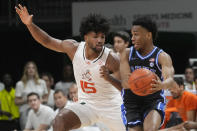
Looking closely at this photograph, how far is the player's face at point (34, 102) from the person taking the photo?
959 cm

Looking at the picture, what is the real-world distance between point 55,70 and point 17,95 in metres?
4.21

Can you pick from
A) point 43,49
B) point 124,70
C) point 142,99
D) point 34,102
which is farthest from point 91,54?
point 43,49

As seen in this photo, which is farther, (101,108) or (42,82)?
(42,82)

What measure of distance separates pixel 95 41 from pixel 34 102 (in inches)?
152

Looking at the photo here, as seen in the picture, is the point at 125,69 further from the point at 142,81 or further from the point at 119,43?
the point at 119,43

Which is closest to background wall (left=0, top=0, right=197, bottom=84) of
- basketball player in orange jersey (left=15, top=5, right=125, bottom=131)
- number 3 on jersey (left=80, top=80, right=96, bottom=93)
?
basketball player in orange jersey (left=15, top=5, right=125, bottom=131)

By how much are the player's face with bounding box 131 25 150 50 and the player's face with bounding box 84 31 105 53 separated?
61 centimetres

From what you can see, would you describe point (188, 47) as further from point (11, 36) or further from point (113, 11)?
point (11, 36)

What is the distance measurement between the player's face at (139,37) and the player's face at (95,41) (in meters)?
0.61

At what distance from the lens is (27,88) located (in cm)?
1029

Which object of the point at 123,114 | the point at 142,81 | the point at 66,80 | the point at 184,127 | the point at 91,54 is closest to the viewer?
the point at 142,81

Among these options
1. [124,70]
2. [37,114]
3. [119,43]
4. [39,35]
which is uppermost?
[39,35]

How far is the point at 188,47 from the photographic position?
12.9 m

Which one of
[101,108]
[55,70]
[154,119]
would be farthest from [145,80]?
[55,70]
